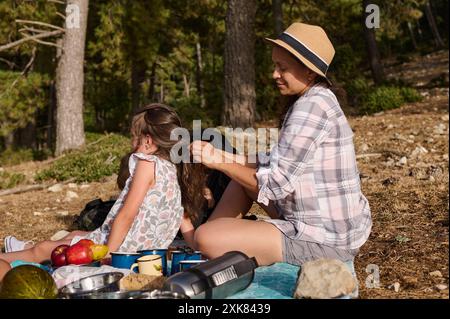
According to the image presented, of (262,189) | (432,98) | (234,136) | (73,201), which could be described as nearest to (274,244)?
(262,189)

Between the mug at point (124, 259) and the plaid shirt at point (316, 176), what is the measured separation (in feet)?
2.69

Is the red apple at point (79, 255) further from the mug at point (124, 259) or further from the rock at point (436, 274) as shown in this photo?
the rock at point (436, 274)

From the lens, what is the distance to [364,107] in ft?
41.5

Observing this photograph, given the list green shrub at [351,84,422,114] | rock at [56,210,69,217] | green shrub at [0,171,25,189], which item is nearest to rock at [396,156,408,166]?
rock at [56,210,69,217]

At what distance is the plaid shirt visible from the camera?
11.2ft

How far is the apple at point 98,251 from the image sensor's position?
3891 millimetres

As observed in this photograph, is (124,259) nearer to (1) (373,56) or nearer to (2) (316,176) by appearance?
(2) (316,176)

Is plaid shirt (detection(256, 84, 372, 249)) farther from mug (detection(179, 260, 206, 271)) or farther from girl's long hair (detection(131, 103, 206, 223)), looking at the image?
girl's long hair (detection(131, 103, 206, 223))

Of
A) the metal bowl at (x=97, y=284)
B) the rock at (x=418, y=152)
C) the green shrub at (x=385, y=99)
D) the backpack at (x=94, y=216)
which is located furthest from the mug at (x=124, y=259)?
the green shrub at (x=385, y=99)

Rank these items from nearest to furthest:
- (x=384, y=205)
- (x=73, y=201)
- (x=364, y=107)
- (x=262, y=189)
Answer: (x=262, y=189) < (x=384, y=205) < (x=73, y=201) < (x=364, y=107)

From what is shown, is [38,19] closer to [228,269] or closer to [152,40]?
[152,40]

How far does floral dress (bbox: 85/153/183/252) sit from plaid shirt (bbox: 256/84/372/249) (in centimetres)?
77

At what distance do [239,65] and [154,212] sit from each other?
7.62 metres
